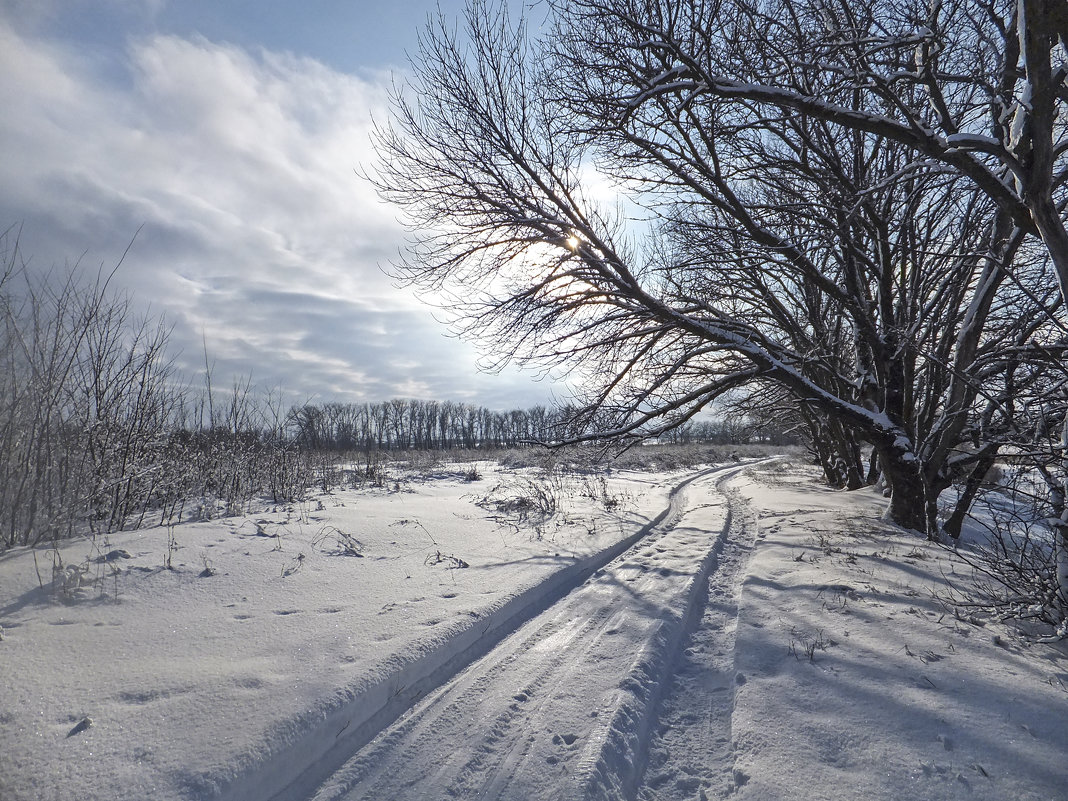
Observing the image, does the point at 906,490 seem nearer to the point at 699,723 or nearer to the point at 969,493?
the point at 969,493

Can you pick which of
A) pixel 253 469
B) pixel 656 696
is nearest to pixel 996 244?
pixel 656 696

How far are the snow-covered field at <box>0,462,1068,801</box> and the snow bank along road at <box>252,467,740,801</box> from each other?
0.5 inches

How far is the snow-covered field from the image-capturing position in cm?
201

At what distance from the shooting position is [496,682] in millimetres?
2842

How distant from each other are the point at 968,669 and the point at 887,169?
301 inches

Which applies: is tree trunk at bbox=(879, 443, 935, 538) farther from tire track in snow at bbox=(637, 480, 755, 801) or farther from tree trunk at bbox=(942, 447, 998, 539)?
tire track in snow at bbox=(637, 480, 755, 801)

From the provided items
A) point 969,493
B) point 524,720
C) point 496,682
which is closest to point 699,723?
point 524,720

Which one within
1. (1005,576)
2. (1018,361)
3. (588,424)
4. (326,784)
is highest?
(1018,361)

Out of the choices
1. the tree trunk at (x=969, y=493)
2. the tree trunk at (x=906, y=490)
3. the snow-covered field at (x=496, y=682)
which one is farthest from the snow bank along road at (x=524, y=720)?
the tree trunk at (x=906, y=490)

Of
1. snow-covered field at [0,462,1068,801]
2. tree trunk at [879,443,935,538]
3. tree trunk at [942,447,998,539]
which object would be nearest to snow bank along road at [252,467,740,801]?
snow-covered field at [0,462,1068,801]

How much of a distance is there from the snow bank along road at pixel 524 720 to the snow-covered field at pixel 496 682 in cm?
1

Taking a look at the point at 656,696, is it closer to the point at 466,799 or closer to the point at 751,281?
the point at 466,799

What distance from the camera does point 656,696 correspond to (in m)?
2.74

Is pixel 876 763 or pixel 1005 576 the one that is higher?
pixel 1005 576
